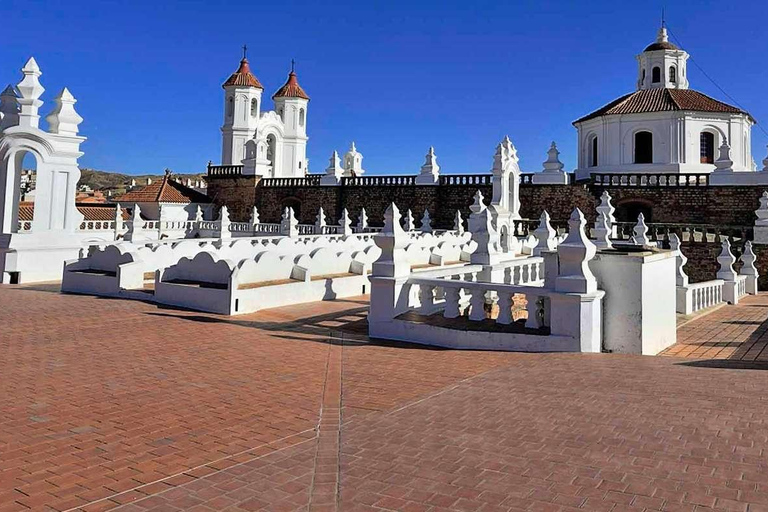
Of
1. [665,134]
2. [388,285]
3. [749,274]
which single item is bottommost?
[388,285]

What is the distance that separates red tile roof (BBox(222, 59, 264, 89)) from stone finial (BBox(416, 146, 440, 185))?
17.6 meters

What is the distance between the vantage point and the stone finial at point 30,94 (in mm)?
17047

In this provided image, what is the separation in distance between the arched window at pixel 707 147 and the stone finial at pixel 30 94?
32014 mm

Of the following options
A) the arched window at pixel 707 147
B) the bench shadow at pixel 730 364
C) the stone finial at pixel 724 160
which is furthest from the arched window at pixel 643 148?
the bench shadow at pixel 730 364

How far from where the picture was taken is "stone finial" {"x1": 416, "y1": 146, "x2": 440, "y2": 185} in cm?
3497

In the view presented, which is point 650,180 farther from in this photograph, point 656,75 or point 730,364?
point 730,364

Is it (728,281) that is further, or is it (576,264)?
(728,281)

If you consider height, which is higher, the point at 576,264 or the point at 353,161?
the point at 353,161

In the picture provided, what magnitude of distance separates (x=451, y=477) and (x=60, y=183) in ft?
55.6

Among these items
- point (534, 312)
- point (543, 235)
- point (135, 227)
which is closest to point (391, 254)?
point (534, 312)

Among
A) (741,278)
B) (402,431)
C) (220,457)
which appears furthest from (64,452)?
(741,278)

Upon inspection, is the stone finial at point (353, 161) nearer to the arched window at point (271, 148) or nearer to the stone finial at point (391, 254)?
the arched window at point (271, 148)

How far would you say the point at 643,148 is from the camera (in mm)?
34031

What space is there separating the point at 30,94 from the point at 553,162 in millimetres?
23965
